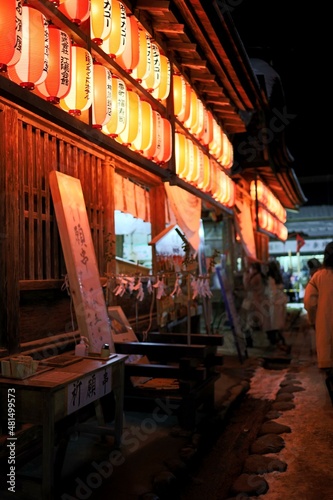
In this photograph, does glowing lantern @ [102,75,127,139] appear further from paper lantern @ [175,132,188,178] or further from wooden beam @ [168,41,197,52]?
wooden beam @ [168,41,197,52]

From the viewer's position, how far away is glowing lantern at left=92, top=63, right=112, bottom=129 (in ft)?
19.1

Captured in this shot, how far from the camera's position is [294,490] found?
15.7 ft

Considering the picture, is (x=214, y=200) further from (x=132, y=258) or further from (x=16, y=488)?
(x=16, y=488)

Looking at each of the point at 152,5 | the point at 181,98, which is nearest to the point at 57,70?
the point at 152,5

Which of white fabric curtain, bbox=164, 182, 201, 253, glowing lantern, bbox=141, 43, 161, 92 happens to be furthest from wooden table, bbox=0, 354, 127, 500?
white fabric curtain, bbox=164, 182, 201, 253

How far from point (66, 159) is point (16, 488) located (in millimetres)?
4663

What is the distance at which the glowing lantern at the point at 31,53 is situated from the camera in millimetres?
4332

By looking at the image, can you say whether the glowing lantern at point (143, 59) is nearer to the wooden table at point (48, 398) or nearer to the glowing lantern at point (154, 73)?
the glowing lantern at point (154, 73)

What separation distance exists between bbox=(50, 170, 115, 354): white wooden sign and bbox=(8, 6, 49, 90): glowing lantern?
1886 millimetres

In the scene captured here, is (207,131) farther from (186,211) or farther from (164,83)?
(164,83)

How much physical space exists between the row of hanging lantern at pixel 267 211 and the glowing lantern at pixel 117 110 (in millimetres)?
9732

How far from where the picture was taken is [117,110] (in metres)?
6.31

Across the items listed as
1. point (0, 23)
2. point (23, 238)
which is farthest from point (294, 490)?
point (0, 23)

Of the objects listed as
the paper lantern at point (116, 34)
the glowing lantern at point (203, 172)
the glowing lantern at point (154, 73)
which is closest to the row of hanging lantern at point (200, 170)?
the glowing lantern at point (203, 172)
